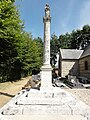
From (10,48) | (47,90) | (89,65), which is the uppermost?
(10,48)

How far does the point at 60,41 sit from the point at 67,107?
7565 centimetres

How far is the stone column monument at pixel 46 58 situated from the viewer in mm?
10320

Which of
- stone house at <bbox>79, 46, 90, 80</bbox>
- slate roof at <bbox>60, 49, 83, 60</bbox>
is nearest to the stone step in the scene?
stone house at <bbox>79, 46, 90, 80</bbox>

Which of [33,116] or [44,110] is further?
[44,110]

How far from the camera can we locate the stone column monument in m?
10.3

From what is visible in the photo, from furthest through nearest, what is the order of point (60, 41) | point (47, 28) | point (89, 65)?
point (60, 41)
point (89, 65)
point (47, 28)

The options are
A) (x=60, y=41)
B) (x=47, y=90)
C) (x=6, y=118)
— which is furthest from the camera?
(x=60, y=41)

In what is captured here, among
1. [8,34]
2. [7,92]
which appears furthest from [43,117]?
[8,34]

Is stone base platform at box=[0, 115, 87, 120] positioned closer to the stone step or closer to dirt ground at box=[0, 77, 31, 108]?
the stone step

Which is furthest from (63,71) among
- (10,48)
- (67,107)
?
(67,107)

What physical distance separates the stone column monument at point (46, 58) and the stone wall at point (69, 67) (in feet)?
74.7

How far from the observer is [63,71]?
3350 cm

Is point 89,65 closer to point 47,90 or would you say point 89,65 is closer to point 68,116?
point 47,90

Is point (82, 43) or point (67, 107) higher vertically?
point (82, 43)
